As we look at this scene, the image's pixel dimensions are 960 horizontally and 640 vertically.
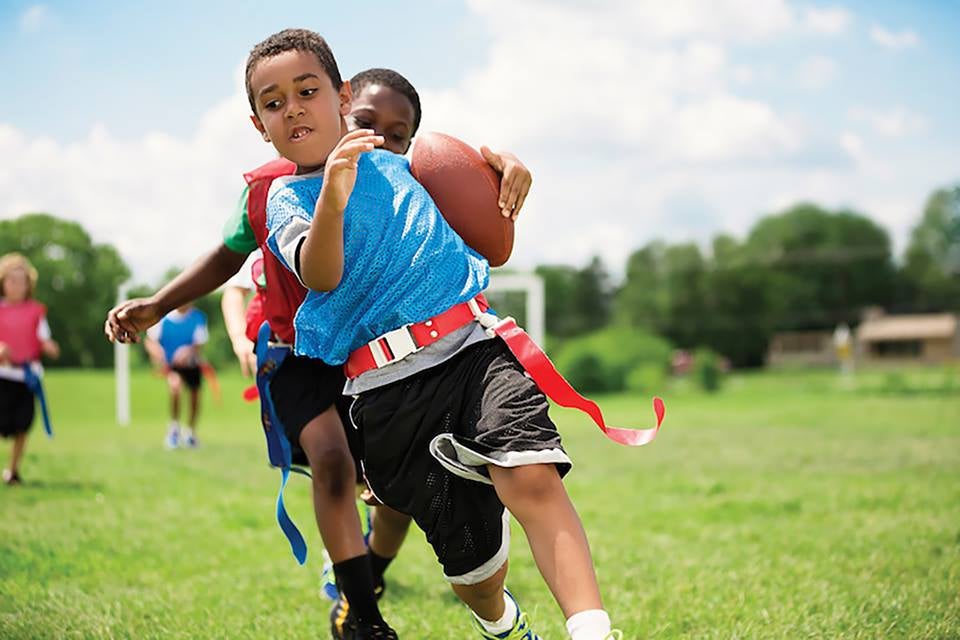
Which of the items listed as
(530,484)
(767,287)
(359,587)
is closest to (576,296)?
(767,287)

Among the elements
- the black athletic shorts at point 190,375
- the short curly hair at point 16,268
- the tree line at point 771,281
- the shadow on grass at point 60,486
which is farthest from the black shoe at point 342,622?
the tree line at point 771,281

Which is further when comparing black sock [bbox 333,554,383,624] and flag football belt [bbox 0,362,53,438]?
flag football belt [bbox 0,362,53,438]

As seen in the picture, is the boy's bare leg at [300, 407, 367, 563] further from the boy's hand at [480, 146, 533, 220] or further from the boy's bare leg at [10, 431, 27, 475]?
the boy's bare leg at [10, 431, 27, 475]

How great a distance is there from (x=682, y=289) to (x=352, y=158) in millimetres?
60646

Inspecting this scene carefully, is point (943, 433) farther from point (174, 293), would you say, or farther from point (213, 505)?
point (174, 293)

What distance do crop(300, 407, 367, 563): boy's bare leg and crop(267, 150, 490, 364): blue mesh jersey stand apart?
787 mm

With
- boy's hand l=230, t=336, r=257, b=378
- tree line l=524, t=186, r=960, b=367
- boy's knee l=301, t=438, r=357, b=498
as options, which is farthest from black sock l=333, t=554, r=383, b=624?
tree line l=524, t=186, r=960, b=367

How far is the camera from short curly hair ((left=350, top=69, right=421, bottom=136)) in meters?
3.41

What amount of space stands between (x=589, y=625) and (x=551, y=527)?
0.78 ft

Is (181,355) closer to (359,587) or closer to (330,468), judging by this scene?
(330,468)

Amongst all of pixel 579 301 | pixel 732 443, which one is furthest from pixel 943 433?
pixel 579 301

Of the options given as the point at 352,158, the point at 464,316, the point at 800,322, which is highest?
the point at 352,158

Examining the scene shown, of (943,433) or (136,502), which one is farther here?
(943,433)

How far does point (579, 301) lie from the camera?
45.2 metres
